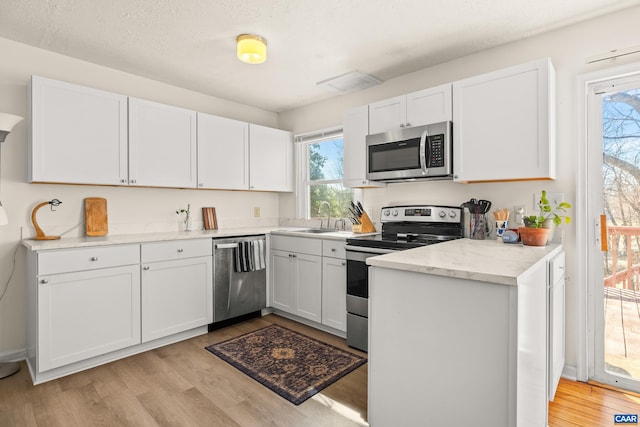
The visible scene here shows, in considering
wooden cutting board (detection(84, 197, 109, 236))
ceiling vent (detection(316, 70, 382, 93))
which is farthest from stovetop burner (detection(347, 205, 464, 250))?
wooden cutting board (detection(84, 197, 109, 236))

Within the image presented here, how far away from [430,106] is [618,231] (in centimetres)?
156

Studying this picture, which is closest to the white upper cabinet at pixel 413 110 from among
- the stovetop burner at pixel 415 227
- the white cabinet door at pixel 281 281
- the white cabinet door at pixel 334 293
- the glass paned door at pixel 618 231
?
the stovetop burner at pixel 415 227

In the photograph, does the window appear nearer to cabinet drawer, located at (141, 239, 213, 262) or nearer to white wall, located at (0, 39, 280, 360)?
white wall, located at (0, 39, 280, 360)

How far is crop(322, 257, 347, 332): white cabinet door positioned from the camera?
120 inches

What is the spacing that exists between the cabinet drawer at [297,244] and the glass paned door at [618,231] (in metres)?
2.12

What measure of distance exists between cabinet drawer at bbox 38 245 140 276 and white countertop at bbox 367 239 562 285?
6.67 ft

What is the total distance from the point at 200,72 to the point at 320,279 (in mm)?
2271

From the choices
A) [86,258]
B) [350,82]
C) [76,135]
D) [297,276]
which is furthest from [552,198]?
[76,135]

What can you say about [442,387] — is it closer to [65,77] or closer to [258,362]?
[258,362]

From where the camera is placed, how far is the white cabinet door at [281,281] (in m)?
3.52

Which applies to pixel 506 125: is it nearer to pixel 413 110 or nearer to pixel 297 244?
pixel 413 110

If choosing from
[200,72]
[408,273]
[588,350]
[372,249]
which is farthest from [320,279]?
[200,72]

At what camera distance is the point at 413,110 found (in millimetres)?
2879

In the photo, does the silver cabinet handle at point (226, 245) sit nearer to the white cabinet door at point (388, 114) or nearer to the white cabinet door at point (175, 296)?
the white cabinet door at point (175, 296)
